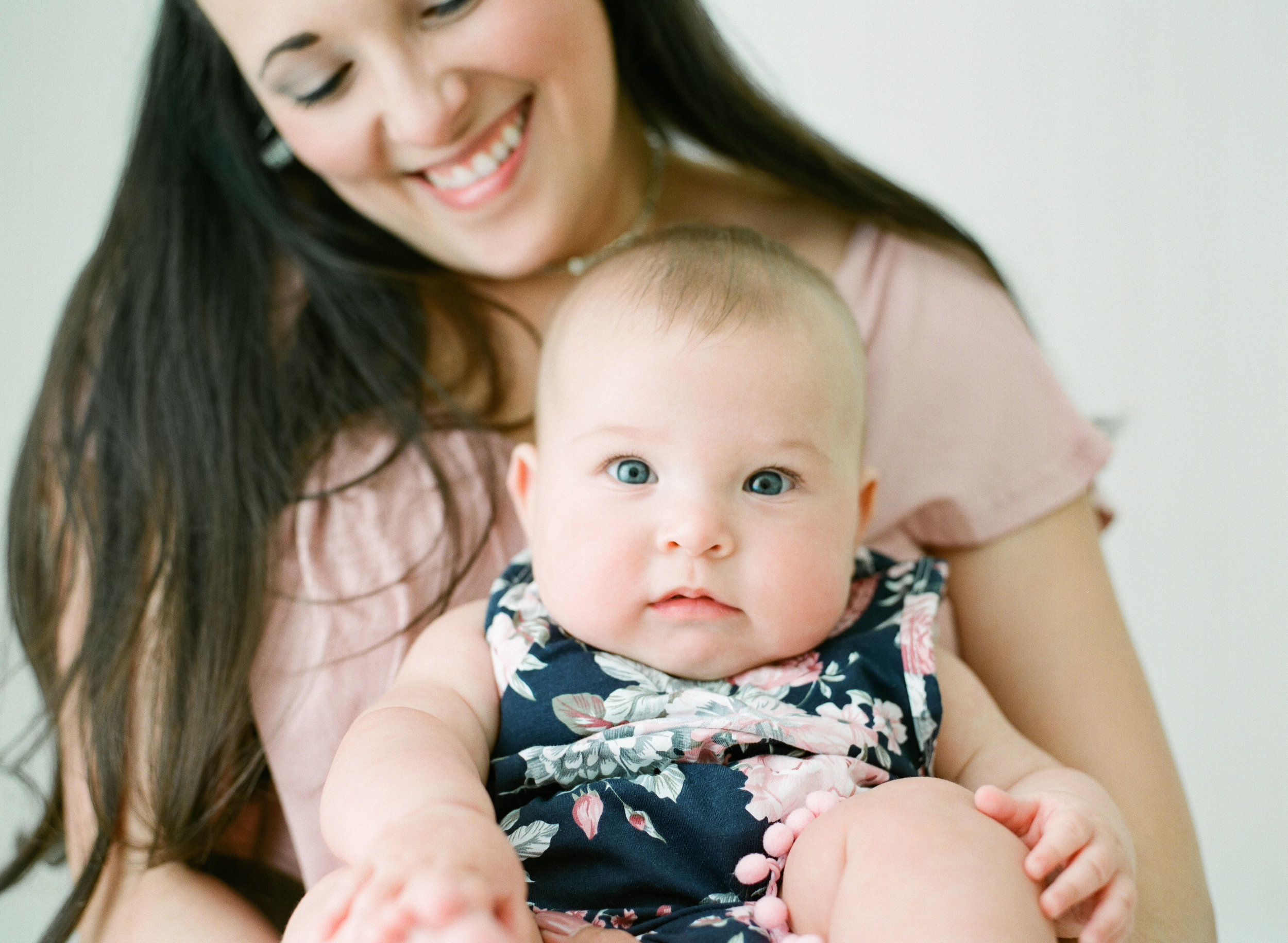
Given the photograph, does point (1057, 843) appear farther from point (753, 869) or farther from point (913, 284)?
point (913, 284)

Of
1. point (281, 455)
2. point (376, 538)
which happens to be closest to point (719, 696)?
point (376, 538)

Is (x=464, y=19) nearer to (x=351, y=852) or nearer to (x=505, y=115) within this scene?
(x=505, y=115)

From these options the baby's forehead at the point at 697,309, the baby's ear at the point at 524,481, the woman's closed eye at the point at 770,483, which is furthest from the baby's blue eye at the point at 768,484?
the baby's ear at the point at 524,481

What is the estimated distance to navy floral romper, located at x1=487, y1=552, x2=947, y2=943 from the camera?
2.91ft

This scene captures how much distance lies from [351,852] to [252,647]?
43cm

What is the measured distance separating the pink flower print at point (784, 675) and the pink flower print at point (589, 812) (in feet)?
0.56

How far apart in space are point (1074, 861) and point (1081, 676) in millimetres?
509

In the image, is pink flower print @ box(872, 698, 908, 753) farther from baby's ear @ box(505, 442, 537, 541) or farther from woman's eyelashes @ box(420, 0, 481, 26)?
woman's eyelashes @ box(420, 0, 481, 26)

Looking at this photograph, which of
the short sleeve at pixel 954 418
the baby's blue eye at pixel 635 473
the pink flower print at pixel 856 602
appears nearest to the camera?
the baby's blue eye at pixel 635 473

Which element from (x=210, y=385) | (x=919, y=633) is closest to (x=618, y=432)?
(x=919, y=633)

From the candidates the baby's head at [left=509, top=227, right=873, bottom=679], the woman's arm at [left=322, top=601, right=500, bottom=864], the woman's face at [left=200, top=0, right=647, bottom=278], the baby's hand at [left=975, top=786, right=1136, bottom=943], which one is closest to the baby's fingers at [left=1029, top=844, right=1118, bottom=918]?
the baby's hand at [left=975, top=786, right=1136, bottom=943]

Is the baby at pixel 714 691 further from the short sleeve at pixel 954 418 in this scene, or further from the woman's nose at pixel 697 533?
the short sleeve at pixel 954 418

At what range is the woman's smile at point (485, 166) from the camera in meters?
1.23

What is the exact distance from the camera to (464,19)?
114 centimetres
